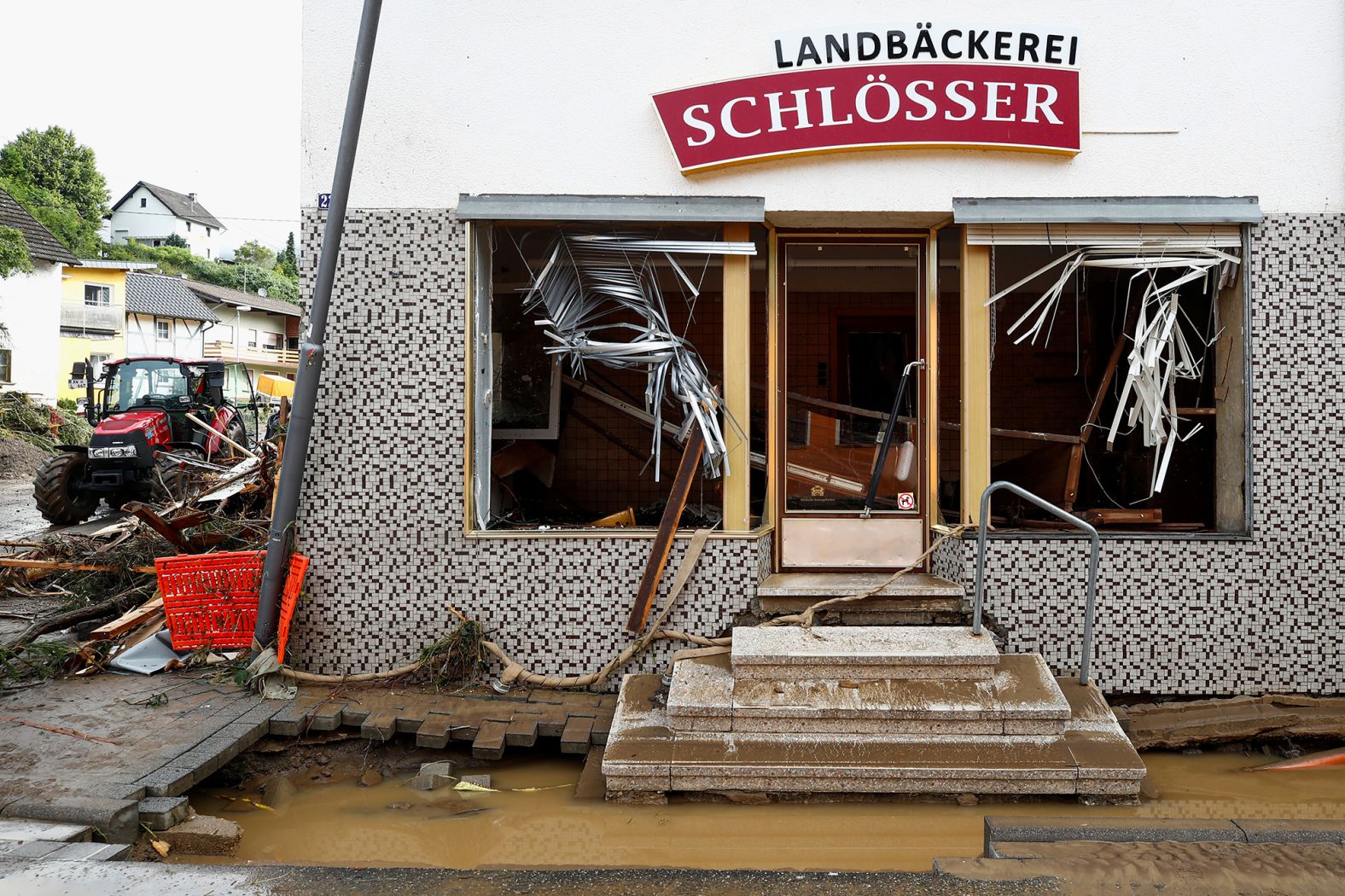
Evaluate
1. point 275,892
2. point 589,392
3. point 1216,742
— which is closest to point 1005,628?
point 1216,742

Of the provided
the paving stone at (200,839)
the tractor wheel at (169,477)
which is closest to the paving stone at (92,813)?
the paving stone at (200,839)

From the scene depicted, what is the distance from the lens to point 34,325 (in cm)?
2789

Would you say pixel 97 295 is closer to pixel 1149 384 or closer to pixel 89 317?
pixel 89 317

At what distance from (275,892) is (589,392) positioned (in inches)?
197

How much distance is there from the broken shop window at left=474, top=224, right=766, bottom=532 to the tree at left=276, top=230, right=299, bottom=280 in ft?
240

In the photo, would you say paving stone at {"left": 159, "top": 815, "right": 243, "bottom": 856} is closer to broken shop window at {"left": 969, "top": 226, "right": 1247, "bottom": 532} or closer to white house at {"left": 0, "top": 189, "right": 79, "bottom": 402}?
broken shop window at {"left": 969, "top": 226, "right": 1247, "bottom": 532}

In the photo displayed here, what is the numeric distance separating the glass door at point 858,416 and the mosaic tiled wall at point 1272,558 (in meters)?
1.21

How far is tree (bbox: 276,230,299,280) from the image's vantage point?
7762 cm

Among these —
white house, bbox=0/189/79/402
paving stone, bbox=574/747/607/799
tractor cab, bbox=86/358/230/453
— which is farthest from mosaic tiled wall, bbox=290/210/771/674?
white house, bbox=0/189/79/402

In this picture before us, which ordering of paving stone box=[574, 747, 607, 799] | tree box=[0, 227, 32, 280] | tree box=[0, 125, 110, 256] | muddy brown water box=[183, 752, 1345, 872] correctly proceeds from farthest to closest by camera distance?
1. tree box=[0, 125, 110, 256]
2. tree box=[0, 227, 32, 280]
3. paving stone box=[574, 747, 607, 799]
4. muddy brown water box=[183, 752, 1345, 872]

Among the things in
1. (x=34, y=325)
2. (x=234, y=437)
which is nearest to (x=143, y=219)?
(x=34, y=325)

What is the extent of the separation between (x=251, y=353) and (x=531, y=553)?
47481 mm

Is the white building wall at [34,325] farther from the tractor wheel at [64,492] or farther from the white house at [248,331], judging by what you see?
the tractor wheel at [64,492]

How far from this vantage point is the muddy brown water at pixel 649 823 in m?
4.40
